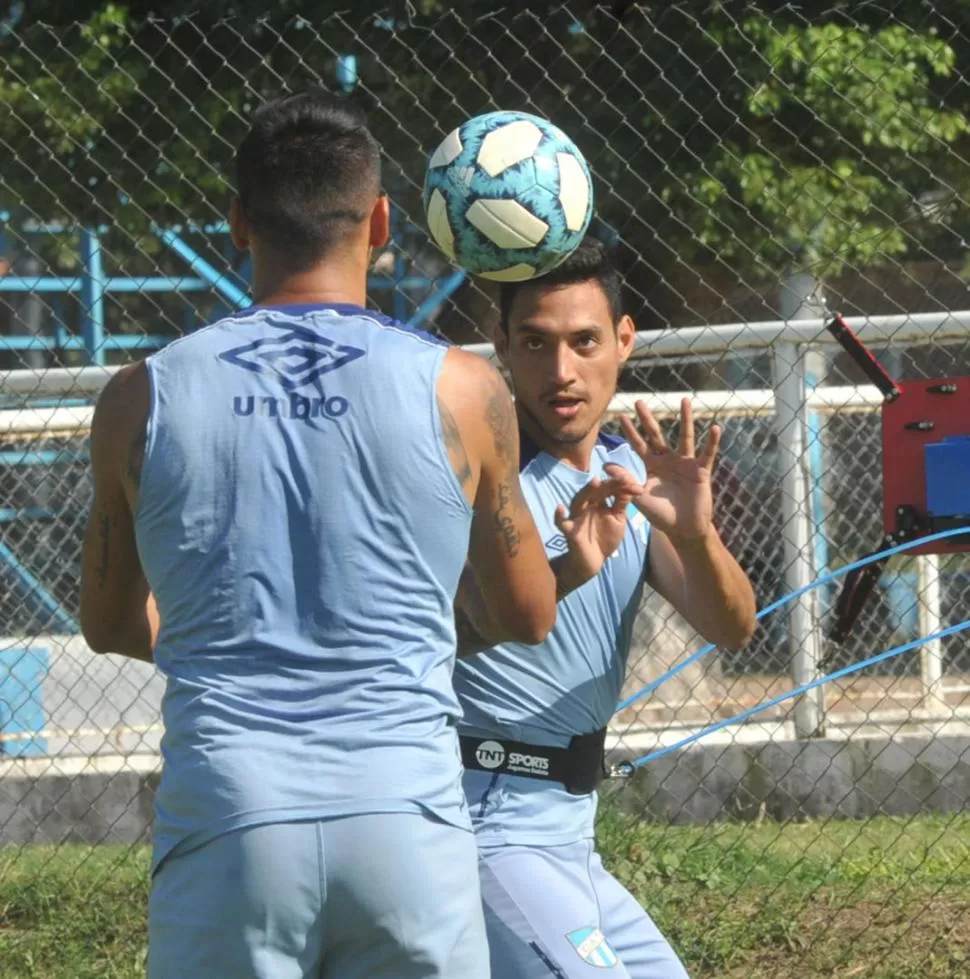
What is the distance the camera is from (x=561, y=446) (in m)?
3.68

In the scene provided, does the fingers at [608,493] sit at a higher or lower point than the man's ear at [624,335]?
lower

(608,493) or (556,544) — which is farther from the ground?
(608,493)

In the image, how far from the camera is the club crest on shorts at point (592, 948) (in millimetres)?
3141

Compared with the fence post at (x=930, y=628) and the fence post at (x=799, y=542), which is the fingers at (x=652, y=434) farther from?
the fence post at (x=930, y=628)

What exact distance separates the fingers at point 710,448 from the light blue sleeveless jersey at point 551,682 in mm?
220

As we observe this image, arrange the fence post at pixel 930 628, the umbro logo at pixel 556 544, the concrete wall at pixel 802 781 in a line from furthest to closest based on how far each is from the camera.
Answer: the fence post at pixel 930 628 → the concrete wall at pixel 802 781 → the umbro logo at pixel 556 544

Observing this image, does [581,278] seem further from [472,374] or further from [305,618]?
[305,618]

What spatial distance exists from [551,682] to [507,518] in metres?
0.87

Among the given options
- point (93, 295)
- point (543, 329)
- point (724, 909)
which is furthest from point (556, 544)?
point (93, 295)

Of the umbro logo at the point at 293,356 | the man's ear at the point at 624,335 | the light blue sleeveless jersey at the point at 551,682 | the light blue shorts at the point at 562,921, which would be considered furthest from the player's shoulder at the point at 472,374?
the man's ear at the point at 624,335

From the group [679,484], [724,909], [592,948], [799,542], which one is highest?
[679,484]

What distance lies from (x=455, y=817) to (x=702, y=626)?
123 centimetres

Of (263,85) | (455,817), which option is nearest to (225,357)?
(455,817)

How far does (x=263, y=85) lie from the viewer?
9.23 meters
